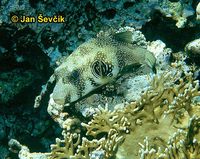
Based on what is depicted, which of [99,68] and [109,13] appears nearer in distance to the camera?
[99,68]

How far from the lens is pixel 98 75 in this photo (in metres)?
3.20

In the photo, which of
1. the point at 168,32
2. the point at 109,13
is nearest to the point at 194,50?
the point at 168,32

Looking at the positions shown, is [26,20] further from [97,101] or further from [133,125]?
[133,125]

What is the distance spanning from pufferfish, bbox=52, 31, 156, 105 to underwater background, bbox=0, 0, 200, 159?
0.05ft

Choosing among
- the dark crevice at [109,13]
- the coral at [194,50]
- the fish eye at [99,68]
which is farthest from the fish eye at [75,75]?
the coral at [194,50]

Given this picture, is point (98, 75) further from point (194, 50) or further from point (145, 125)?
point (194, 50)

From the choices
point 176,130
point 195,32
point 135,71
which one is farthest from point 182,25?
point 176,130

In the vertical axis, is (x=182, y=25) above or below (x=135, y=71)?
above

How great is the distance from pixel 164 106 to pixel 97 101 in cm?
69

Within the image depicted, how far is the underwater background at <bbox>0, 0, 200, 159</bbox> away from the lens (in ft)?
9.68

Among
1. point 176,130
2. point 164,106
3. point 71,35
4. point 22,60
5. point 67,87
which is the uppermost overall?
point 71,35

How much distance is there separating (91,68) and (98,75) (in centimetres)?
10

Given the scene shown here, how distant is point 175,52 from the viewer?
4.00 meters

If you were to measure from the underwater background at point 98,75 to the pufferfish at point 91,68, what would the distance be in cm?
1
